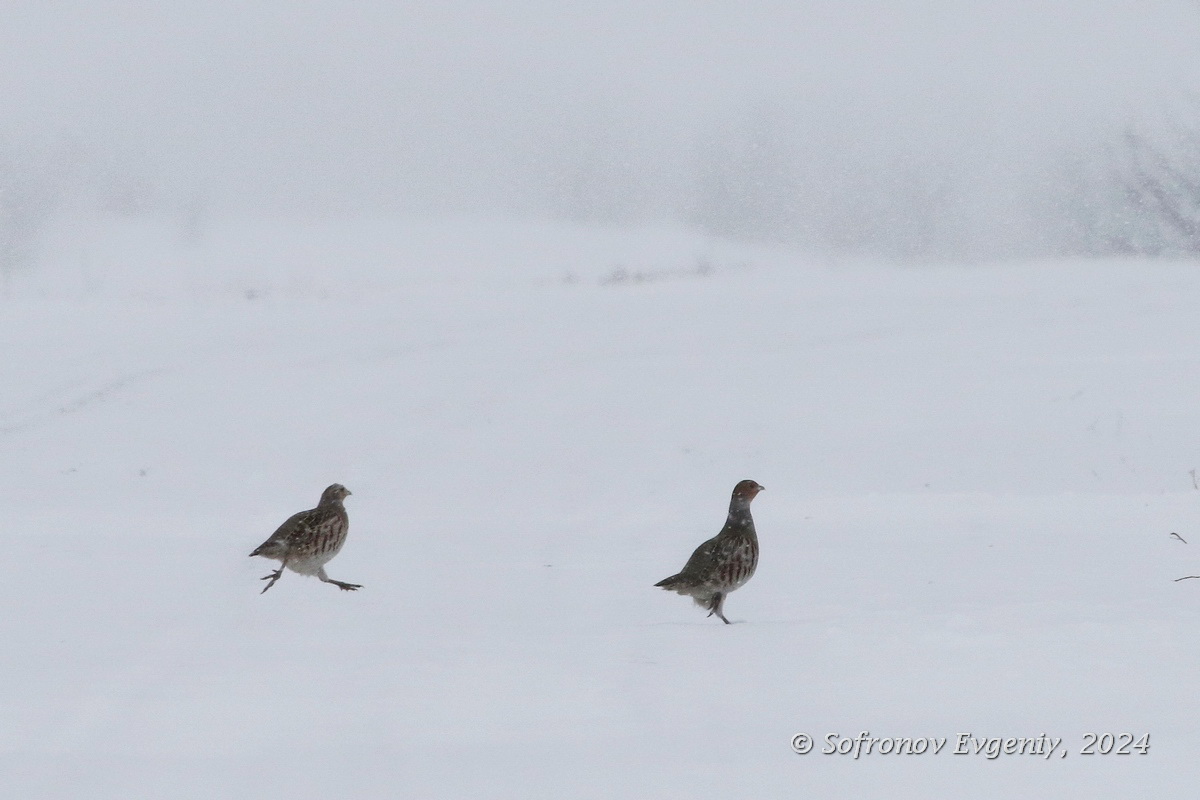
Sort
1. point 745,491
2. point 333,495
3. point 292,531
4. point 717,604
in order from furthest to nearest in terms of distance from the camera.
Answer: point 333,495 < point 292,531 < point 745,491 < point 717,604

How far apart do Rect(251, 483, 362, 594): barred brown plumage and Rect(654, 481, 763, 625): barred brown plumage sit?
231cm

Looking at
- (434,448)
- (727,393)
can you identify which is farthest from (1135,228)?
(434,448)

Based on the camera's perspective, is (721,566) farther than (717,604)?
No

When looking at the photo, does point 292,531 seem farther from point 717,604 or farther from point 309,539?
point 717,604

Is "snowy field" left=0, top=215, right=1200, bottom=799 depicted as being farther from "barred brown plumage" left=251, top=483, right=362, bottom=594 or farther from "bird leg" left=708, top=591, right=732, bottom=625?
"barred brown plumage" left=251, top=483, right=362, bottom=594

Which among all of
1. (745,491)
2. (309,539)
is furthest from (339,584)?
(745,491)

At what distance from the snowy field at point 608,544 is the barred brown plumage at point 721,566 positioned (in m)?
0.20

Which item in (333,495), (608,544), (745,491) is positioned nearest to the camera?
(745,491)

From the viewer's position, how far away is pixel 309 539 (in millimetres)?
7762

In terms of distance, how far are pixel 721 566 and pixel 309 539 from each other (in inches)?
107

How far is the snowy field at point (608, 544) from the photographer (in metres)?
4.47

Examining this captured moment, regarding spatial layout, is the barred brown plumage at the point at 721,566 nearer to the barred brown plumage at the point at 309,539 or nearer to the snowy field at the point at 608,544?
the snowy field at the point at 608,544

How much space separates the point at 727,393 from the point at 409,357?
27.5ft

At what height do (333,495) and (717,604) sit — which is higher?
(333,495)
